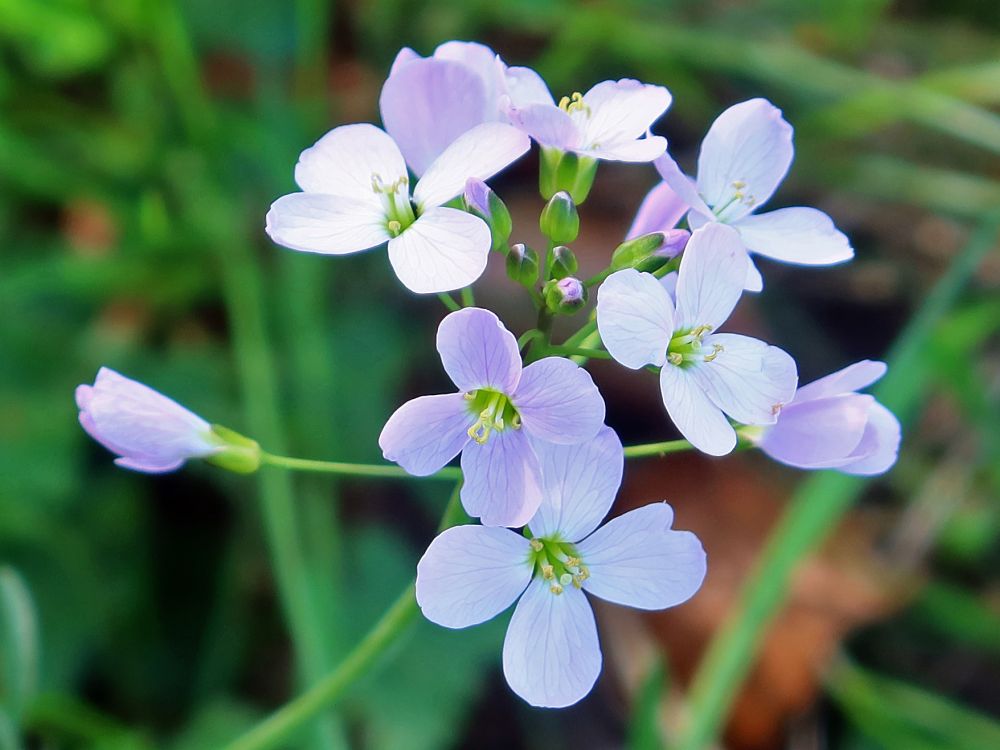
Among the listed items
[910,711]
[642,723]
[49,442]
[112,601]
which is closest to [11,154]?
[49,442]

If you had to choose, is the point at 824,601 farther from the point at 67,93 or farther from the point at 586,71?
the point at 67,93

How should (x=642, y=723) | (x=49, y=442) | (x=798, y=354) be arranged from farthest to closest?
(x=798, y=354), (x=49, y=442), (x=642, y=723)

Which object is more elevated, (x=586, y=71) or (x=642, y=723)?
(x=586, y=71)

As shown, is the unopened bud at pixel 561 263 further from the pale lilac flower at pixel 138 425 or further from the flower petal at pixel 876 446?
the pale lilac flower at pixel 138 425

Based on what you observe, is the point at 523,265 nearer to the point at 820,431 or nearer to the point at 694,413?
the point at 694,413

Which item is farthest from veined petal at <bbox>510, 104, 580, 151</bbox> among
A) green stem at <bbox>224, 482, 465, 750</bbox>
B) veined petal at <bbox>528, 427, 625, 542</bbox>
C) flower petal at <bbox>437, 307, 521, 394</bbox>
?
green stem at <bbox>224, 482, 465, 750</bbox>

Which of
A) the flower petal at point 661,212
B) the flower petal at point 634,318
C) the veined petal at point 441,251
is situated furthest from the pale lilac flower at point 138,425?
the flower petal at point 661,212

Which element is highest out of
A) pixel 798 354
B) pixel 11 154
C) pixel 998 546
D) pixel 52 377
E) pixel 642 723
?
pixel 11 154

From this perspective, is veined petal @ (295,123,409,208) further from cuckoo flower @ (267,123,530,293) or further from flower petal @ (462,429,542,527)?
flower petal @ (462,429,542,527)
